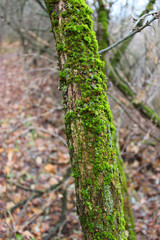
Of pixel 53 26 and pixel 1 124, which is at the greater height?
pixel 53 26

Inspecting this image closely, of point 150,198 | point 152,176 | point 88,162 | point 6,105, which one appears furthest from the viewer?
point 6,105

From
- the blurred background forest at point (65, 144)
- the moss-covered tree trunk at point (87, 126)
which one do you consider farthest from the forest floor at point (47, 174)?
the moss-covered tree trunk at point (87, 126)

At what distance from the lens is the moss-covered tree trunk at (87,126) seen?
117 cm

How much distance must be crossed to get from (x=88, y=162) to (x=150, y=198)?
417 centimetres

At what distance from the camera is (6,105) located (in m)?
7.61

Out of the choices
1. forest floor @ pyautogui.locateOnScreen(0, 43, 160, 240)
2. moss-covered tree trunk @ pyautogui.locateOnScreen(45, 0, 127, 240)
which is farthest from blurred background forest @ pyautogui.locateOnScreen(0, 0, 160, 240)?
moss-covered tree trunk @ pyautogui.locateOnScreen(45, 0, 127, 240)

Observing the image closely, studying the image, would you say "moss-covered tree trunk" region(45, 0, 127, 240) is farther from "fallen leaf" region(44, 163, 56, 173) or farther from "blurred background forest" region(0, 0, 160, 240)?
"fallen leaf" region(44, 163, 56, 173)

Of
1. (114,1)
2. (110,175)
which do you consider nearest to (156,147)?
(114,1)

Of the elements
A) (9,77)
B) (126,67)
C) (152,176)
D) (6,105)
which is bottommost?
(152,176)

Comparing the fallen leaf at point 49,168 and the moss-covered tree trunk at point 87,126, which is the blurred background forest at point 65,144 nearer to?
the fallen leaf at point 49,168

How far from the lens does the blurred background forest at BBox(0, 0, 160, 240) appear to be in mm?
3499

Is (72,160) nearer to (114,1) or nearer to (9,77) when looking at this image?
(114,1)

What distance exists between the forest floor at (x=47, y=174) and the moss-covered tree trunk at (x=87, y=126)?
1.78 meters

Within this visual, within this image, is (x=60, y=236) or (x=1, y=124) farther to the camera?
(x=1, y=124)
